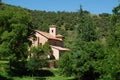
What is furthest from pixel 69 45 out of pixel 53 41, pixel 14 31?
pixel 53 41

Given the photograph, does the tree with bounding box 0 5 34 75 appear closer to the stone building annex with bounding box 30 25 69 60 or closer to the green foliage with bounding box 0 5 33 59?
the green foliage with bounding box 0 5 33 59

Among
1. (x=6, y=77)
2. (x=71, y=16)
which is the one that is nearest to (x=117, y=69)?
(x=6, y=77)

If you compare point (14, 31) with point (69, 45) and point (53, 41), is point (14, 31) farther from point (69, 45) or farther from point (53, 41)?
point (53, 41)

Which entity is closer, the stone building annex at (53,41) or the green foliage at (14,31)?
the green foliage at (14,31)

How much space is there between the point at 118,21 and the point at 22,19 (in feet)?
129

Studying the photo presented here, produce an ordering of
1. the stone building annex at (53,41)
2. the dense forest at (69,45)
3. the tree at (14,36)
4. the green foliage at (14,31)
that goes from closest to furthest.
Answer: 1. the dense forest at (69,45)
2. the tree at (14,36)
3. the green foliage at (14,31)
4. the stone building annex at (53,41)

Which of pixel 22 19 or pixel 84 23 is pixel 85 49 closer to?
pixel 84 23

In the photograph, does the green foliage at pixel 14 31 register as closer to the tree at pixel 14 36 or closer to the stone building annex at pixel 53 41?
the tree at pixel 14 36

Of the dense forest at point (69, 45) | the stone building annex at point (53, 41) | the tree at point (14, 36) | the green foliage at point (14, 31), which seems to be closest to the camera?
the dense forest at point (69, 45)

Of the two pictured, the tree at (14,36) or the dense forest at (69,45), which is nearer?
the dense forest at (69,45)

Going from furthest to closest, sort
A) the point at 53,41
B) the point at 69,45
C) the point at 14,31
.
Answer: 1. the point at 53,41
2. the point at 14,31
3. the point at 69,45

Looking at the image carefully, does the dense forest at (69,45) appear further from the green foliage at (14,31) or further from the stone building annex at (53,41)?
the stone building annex at (53,41)

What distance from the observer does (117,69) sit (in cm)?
2939

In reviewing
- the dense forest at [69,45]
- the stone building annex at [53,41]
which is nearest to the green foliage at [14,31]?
the dense forest at [69,45]
